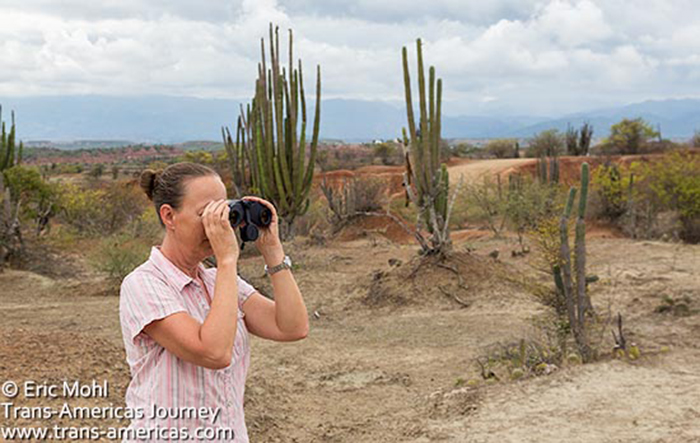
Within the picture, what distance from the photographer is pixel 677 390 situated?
608cm

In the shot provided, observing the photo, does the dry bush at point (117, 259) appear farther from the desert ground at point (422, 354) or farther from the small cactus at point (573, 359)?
the small cactus at point (573, 359)

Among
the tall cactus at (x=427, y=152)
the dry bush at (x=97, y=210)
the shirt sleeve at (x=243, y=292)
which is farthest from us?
the dry bush at (x=97, y=210)

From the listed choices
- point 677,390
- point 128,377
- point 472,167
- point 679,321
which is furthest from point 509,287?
point 472,167

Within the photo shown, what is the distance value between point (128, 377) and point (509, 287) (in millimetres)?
6846

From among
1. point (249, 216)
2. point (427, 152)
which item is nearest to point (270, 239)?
point (249, 216)

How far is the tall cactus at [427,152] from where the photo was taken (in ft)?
38.2

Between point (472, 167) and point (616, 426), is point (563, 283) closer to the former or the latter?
point (616, 426)

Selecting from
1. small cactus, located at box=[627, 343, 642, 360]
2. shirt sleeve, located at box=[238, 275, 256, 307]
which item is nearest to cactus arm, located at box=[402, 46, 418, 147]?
small cactus, located at box=[627, 343, 642, 360]

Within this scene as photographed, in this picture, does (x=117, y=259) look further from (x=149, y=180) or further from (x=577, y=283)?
(x=149, y=180)

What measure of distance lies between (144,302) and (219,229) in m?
0.31

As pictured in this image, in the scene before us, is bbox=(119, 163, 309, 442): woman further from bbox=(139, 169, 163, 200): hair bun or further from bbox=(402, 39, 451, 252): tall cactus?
bbox=(402, 39, 451, 252): tall cactus

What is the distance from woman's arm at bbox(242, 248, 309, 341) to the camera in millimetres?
2434

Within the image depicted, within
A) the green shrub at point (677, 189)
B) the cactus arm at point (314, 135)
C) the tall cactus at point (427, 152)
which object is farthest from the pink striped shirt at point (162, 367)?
the green shrub at point (677, 189)

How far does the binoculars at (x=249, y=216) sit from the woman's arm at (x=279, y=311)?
165mm
